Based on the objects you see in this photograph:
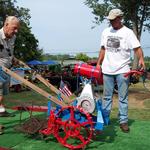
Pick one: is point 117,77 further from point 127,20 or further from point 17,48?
point 17,48

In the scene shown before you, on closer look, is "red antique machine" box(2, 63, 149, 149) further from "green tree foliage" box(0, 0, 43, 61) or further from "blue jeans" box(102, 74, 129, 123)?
"green tree foliage" box(0, 0, 43, 61)

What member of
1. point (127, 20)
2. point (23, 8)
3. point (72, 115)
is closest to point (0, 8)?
point (23, 8)

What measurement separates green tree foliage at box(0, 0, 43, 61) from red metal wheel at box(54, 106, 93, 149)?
30980mm

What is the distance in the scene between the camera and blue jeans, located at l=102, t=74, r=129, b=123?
641cm

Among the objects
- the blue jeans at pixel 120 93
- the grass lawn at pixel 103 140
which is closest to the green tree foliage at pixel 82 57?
the blue jeans at pixel 120 93

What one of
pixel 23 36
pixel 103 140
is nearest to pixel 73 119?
pixel 103 140

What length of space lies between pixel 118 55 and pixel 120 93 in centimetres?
64

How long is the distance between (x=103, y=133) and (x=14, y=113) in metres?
2.37

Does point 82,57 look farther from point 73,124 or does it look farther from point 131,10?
point 73,124

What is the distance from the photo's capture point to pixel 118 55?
20.9 feet

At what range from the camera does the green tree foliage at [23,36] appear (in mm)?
36562

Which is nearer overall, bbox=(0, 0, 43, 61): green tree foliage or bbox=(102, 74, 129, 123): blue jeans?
bbox=(102, 74, 129, 123): blue jeans

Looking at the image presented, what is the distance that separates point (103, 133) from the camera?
632cm

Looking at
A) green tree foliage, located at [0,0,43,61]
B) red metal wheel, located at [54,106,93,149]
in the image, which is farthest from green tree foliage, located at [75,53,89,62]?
red metal wheel, located at [54,106,93,149]
